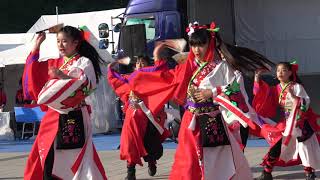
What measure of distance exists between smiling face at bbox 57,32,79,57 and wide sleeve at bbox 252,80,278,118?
3195mm

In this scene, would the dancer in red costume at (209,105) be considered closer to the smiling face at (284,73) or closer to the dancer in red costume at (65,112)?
the dancer in red costume at (65,112)

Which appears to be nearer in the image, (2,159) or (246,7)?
(2,159)

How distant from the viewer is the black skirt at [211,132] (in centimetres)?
561

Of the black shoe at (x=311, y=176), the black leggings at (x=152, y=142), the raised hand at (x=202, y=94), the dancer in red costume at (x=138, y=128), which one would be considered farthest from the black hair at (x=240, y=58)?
the black leggings at (x=152, y=142)

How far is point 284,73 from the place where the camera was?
796 centimetres

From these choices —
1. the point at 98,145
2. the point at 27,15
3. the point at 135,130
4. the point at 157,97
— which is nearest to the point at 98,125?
the point at 98,145

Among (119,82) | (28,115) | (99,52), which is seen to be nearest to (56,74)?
(119,82)

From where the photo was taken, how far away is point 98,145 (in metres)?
14.0

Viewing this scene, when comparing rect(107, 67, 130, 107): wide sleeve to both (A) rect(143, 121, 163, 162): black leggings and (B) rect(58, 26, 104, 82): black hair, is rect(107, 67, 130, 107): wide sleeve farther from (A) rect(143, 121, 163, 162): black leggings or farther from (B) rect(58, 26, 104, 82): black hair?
(B) rect(58, 26, 104, 82): black hair

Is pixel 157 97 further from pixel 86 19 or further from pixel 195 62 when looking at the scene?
pixel 86 19

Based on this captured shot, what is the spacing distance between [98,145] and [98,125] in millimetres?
2843

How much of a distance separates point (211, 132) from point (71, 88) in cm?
119

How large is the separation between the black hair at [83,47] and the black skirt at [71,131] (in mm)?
389

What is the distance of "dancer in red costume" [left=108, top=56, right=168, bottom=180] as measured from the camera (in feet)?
27.6
